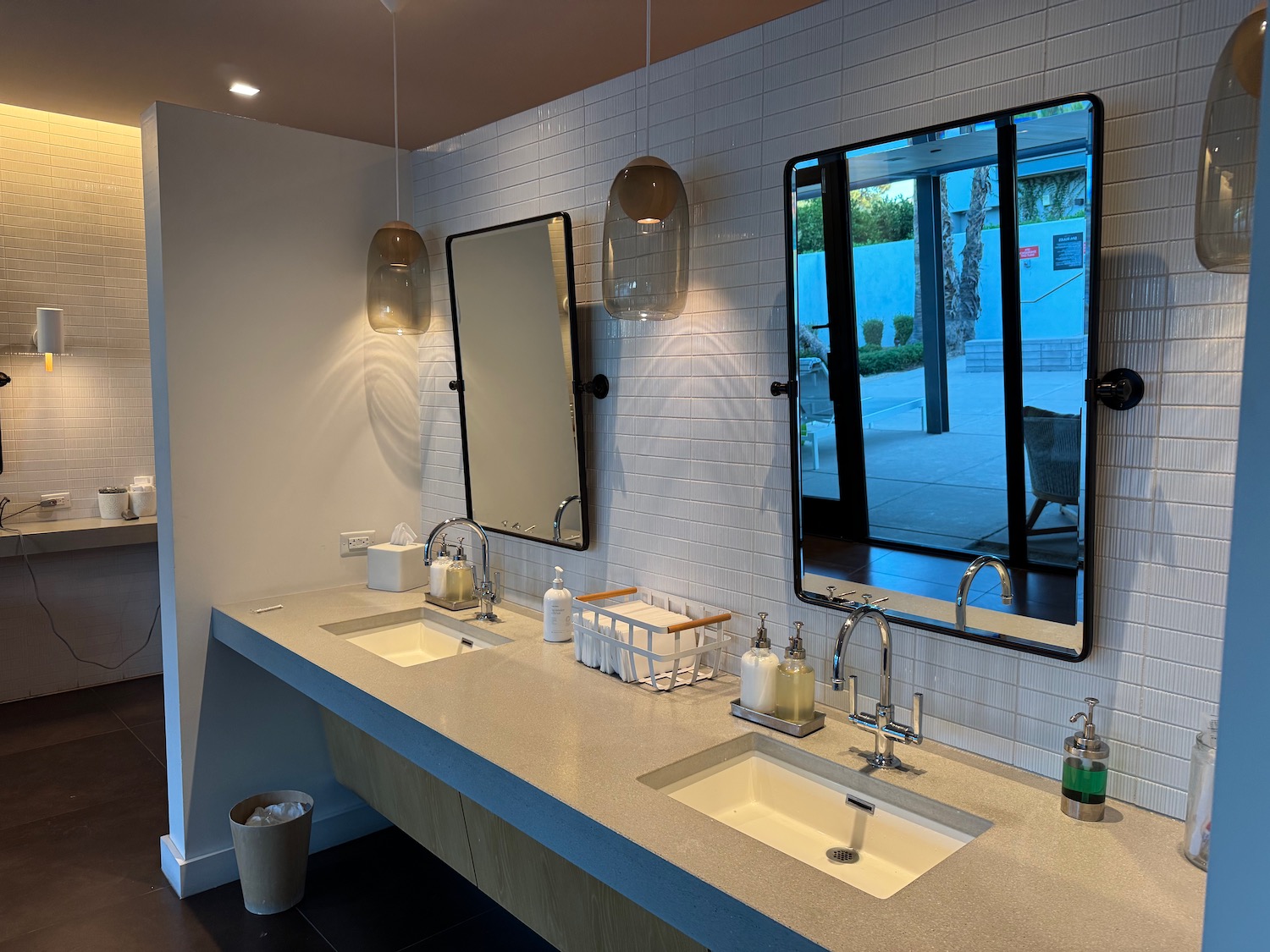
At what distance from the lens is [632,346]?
8.02 ft

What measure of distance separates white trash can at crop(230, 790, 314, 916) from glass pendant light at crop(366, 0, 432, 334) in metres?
1.54

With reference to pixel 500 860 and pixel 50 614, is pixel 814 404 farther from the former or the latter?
pixel 50 614

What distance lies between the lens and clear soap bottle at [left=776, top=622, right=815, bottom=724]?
6.10ft

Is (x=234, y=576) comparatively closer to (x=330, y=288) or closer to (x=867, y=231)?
(x=330, y=288)

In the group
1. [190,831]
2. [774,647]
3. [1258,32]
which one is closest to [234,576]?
[190,831]

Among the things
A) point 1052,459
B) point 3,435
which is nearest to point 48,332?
point 3,435

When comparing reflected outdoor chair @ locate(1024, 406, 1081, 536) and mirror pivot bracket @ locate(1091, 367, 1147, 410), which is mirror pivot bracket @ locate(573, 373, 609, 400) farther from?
mirror pivot bracket @ locate(1091, 367, 1147, 410)

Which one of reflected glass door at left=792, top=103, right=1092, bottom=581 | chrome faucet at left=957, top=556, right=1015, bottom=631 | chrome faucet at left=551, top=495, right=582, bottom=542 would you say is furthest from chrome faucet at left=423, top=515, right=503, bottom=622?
chrome faucet at left=957, top=556, right=1015, bottom=631

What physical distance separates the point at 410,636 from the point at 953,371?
1.93 m

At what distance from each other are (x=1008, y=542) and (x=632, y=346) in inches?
45.4

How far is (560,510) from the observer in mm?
2666

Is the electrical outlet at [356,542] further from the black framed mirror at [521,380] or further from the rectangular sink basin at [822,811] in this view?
the rectangular sink basin at [822,811]

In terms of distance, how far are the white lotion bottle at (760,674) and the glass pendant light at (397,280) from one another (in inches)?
65.1

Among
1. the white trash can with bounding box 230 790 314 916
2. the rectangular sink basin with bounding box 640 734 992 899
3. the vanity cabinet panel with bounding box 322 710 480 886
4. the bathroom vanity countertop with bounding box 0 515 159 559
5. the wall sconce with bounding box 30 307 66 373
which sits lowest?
the white trash can with bounding box 230 790 314 916
